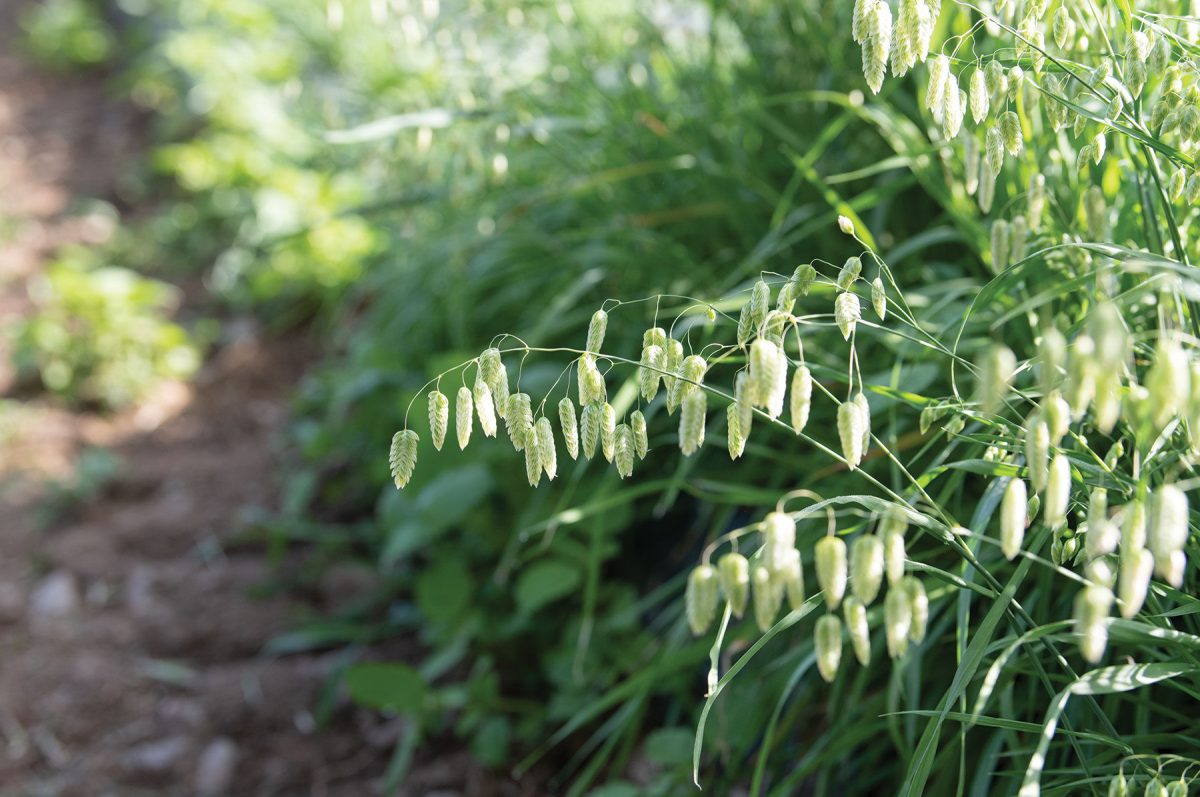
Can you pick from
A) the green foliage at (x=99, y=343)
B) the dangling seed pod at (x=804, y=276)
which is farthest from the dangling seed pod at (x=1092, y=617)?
the green foliage at (x=99, y=343)

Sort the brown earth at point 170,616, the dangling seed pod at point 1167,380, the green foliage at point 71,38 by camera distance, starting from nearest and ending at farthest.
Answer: the dangling seed pod at point 1167,380
the brown earth at point 170,616
the green foliage at point 71,38

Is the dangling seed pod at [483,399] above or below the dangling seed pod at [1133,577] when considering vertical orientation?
above

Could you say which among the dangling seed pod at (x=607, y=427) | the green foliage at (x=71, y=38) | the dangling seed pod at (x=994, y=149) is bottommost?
the dangling seed pod at (x=607, y=427)

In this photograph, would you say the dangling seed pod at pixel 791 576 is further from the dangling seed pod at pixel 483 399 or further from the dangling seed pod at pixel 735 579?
the dangling seed pod at pixel 483 399

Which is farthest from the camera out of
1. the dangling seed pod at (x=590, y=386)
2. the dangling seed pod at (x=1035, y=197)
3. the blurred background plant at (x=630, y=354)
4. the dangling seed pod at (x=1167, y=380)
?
the blurred background plant at (x=630, y=354)

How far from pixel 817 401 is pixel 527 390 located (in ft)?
1.80

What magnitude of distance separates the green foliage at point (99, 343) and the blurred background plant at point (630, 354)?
0.59m

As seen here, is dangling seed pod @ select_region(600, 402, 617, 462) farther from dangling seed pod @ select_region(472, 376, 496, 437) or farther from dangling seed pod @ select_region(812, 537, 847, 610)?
dangling seed pod @ select_region(812, 537, 847, 610)

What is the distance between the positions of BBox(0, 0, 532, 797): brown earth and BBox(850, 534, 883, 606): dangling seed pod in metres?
1.25

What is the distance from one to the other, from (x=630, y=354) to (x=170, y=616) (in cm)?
120

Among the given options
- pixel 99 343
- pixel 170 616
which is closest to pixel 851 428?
pixel 170 616

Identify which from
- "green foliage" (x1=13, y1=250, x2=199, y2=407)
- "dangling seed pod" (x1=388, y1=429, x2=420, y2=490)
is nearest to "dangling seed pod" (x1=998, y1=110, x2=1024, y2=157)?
"dangling seed pod" (x1=388, y1=429, x2=420, y2=490)

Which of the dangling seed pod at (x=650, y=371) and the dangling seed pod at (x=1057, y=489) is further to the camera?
the dangling seed pod at (x=650, y=371)

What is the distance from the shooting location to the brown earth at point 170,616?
204cm
